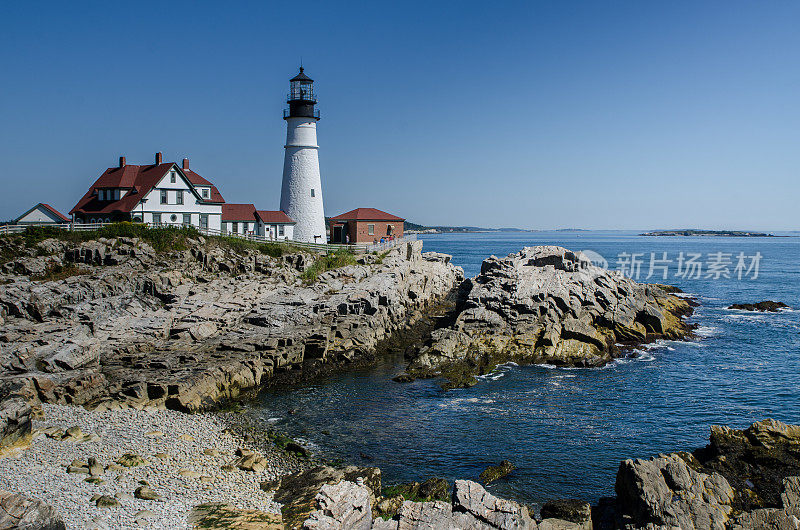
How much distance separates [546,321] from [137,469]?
24.8m

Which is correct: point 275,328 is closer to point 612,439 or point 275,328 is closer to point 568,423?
point 568,423

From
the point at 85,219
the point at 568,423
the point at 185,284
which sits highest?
the point at 85,219

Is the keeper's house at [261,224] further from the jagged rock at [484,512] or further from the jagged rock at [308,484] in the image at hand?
the jagged rock at [484,512]

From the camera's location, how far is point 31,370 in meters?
22.5

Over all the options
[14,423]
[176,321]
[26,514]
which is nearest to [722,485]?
[26,514]

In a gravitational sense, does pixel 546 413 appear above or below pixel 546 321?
Answer: below

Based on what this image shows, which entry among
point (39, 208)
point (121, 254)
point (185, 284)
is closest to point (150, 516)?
point (185, 284)

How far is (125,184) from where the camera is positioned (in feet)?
144

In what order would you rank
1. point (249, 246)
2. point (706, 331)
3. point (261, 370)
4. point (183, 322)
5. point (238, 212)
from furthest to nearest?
point (238, 212)
point (249, 246)
point (706, 331)
point (183, 322)
point (261, 370)

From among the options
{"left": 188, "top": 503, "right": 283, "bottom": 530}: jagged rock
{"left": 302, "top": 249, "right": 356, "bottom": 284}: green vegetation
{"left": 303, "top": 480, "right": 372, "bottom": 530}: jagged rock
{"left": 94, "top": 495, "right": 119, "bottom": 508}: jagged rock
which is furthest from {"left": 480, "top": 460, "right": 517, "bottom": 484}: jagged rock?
{"left": 302, "top": 249, "right": 356, "bottom": 284}: green vegetation

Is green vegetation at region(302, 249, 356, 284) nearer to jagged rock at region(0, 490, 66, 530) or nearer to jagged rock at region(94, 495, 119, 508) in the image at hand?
jagged rock at region(94, 495, 119, 508)

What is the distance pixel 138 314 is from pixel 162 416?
10.9 meters

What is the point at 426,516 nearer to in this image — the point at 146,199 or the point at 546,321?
the point at 546,321

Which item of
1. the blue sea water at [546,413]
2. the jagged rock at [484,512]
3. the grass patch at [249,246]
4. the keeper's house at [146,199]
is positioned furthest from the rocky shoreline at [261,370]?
the keeper's house at [146,199]
